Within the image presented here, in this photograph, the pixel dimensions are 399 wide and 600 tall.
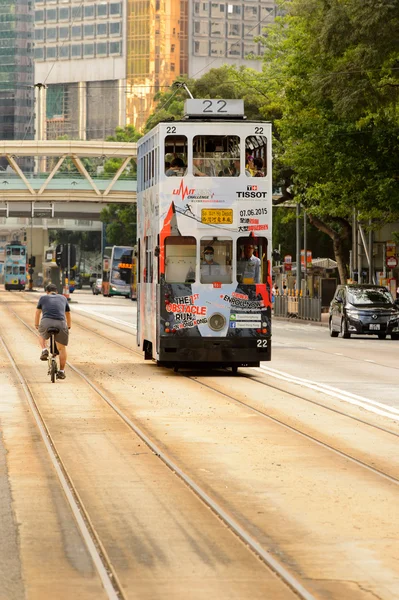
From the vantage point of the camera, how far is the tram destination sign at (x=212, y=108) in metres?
24.8

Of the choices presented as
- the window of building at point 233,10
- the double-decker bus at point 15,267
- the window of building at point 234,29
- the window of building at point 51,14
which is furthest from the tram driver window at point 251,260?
the window of building at point 51,14

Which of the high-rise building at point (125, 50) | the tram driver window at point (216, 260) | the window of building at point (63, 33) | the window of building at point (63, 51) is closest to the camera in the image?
the tram driver window at point (216, 260)

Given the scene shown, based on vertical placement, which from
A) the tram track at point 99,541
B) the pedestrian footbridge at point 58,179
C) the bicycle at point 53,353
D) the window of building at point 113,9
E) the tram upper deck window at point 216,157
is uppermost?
the window of building at point 113,9

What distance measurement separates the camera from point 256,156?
24.6m

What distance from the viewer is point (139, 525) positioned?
32.0 feet

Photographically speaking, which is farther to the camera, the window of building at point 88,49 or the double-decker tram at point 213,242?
the window of building at point 88,49

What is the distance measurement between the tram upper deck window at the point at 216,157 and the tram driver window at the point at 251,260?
4.13ft

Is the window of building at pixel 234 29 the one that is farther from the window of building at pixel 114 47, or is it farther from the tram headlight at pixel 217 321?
the tram headlight at pixel 217 321

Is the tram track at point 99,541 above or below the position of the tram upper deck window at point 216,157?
below

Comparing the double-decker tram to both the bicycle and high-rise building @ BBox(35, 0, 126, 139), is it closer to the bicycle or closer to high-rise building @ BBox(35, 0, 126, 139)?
the bicycle

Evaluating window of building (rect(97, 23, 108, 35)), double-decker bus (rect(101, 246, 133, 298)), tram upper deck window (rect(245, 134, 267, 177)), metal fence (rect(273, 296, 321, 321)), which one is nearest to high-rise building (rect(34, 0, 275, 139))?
window of building (rect(97, 23, 108, 35))

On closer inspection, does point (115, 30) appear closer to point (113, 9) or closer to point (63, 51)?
point (113, 9)

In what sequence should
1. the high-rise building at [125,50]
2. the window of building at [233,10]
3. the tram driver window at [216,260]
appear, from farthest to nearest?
1. the window of building at [233,10]
2. the high-rise building at [125,50]
3. the tram driver window at [216,260]

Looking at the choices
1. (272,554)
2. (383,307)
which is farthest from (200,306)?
(383,307)
